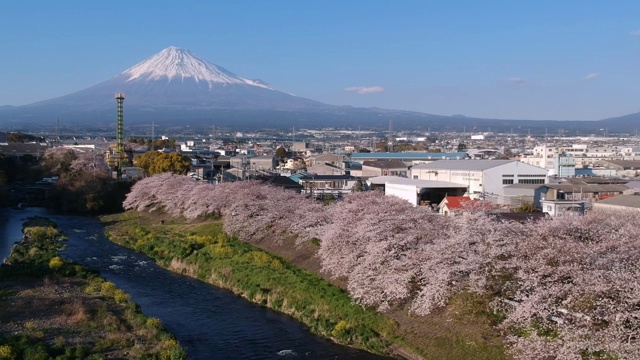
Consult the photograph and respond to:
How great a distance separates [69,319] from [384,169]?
27004 millimetres

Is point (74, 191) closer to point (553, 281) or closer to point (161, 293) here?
point (161, 293)

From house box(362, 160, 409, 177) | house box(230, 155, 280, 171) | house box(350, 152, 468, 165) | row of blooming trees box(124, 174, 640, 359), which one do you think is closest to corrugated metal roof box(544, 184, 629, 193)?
row of blooming trees box(124, 174, 640, 359)

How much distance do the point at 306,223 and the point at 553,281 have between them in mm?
9072

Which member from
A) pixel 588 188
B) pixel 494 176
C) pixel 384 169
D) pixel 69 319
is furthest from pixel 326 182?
pixel 69 319

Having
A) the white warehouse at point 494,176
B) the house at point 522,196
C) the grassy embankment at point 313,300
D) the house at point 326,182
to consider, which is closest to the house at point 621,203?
the house at point 522,196

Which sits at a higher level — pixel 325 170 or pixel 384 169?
pixel 384 169

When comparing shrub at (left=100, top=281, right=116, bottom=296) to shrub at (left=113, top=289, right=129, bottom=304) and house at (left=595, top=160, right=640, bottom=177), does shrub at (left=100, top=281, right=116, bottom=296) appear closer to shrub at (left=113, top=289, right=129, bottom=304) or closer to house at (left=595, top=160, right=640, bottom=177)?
shrub at (left=113, top=289, right=129, bottom=304)

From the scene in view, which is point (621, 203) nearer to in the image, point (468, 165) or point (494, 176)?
point (494, 176)

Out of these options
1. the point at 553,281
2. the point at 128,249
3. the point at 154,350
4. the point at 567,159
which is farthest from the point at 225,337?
the point at 567,159

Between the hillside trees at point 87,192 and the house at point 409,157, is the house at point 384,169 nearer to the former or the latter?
the house at point 409,157

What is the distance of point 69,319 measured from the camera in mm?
10914

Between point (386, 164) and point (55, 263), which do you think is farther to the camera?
point (386, 164)

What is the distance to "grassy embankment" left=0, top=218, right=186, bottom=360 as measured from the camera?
935 cm

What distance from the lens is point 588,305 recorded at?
26.2 feet
